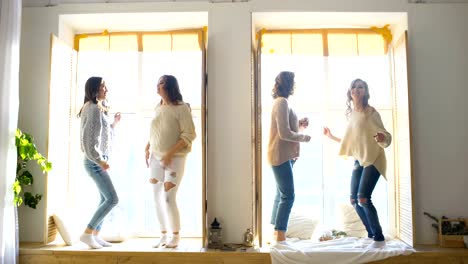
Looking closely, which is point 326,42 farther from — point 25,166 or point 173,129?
point 25,166

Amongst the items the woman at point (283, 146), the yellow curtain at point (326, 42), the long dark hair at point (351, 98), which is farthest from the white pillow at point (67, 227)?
the long dark hair at point (351, 98)

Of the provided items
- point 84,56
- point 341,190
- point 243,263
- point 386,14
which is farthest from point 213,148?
point 386,14

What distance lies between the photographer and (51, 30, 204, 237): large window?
4.23 m

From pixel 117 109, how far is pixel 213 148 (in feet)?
3.92

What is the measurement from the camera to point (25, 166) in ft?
12.6

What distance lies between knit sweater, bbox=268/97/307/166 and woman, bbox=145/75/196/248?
0.75 metres

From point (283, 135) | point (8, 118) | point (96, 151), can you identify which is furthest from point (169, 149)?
point (8, 118)

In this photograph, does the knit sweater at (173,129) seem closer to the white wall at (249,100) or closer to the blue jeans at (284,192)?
the white wall at (249,100)

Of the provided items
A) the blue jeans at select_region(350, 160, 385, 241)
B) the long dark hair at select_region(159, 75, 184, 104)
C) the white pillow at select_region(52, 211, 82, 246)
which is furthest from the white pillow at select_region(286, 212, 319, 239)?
the white pillow at select_region(52, 211, 82, 246)

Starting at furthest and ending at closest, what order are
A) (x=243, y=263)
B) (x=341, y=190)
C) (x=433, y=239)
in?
1. (x=341, y=190)
2. (x=433, y=239)
3. (x=243, y=263)

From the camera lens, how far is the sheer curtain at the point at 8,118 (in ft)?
10.8

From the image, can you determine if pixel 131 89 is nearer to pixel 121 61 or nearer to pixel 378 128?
pixel 121 61

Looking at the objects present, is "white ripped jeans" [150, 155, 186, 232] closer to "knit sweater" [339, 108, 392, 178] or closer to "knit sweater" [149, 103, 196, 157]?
"knit sweater" [149, 103, 196, 157]

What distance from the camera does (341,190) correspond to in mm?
4203
